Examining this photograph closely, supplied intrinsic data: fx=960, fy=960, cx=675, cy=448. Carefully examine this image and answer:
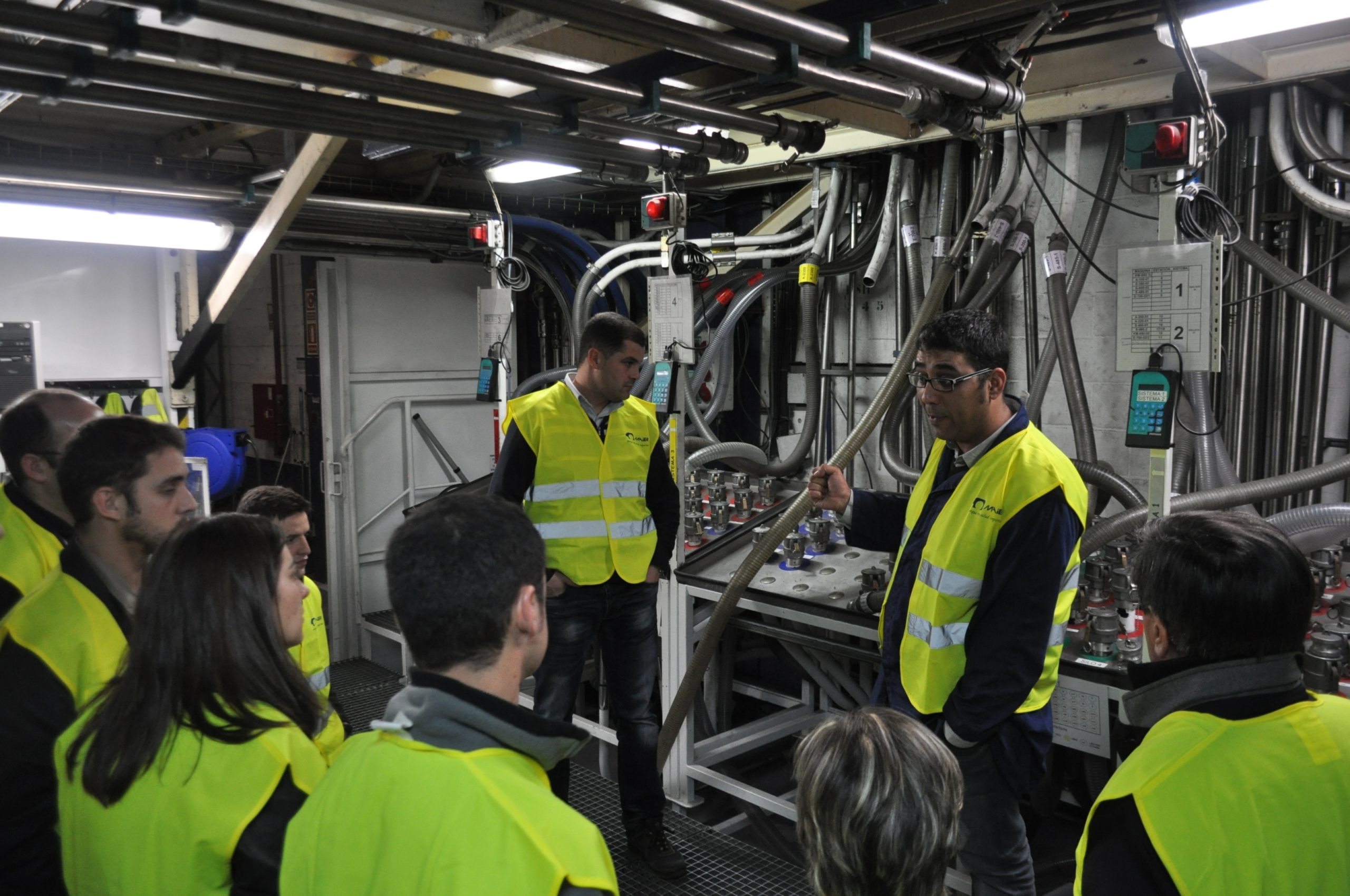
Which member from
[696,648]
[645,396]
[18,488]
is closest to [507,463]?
[696,648]

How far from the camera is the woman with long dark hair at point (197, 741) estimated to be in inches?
47.1

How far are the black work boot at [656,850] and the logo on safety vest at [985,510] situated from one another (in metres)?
1.53

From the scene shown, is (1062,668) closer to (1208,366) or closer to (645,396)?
(1208,366)

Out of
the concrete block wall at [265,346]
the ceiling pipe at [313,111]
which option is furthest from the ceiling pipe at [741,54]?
the concrete block wall at [265,346]

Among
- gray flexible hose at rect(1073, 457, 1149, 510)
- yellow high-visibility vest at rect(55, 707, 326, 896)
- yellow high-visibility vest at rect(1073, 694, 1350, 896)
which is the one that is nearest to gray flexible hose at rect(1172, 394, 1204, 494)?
gray flexible hose at rect(1073, 457, 1149, 510)

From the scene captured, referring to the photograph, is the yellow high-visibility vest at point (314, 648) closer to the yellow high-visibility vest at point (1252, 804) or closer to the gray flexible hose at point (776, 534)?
the gray flexible hose at point (776, 534)

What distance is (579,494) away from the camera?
299cm

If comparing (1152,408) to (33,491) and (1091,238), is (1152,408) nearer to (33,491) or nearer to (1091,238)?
(1091,238)

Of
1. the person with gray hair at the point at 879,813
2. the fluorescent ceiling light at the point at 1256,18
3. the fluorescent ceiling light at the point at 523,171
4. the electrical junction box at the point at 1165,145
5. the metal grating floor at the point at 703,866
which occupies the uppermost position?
the fluorescent ceiling light at the point at 1256,18

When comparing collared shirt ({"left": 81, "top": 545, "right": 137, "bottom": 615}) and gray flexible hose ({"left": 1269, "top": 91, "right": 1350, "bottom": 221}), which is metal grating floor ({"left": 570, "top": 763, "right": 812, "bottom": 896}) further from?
gray flexible hose ({"left": 1269, "top": 91, "right": 1350, "bottom": 221})

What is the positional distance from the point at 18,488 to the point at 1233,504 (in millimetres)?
3312

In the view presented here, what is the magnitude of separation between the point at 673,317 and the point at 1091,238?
1.55 meters

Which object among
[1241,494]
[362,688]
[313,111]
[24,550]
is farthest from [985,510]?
[362,688]

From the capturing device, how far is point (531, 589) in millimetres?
1207
